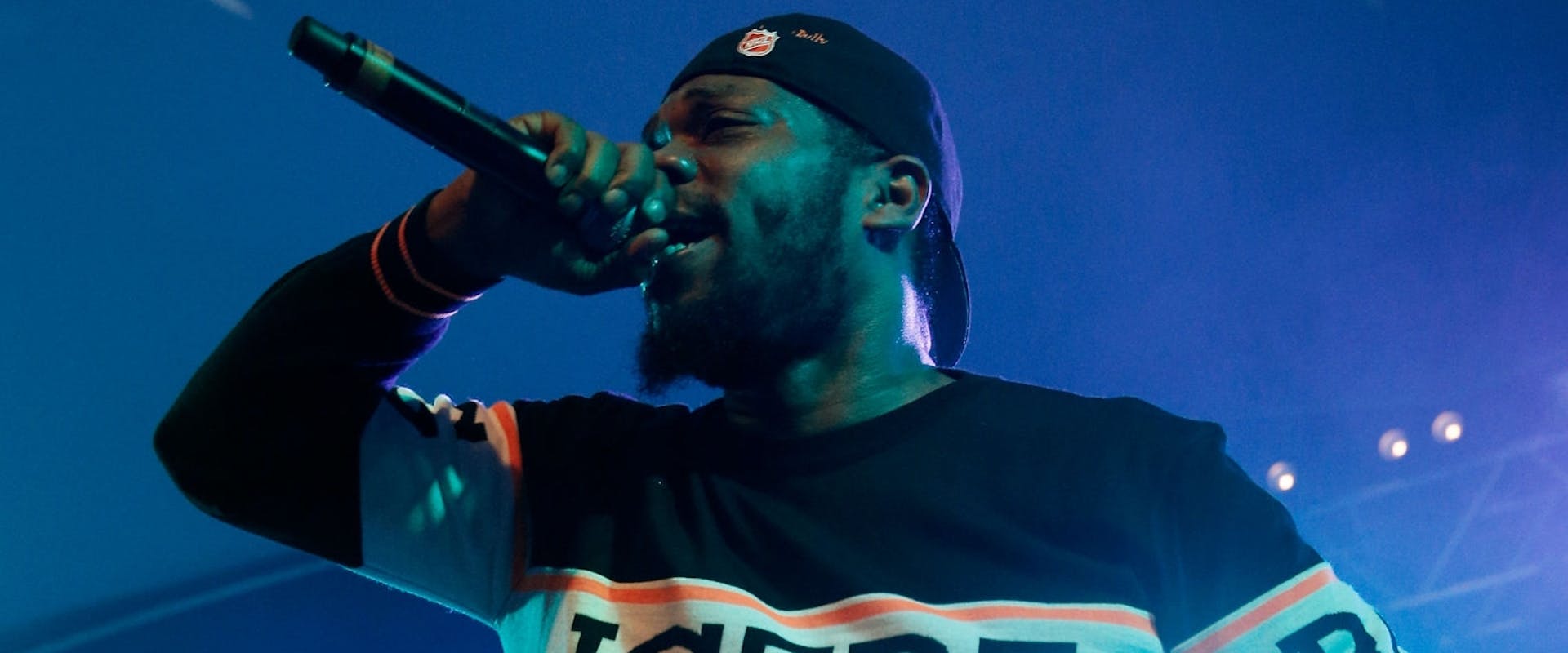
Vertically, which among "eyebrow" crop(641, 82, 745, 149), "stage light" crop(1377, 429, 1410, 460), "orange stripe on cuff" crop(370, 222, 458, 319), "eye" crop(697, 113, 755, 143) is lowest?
"orange stripe on cuff" crop(370, 222, 458, 319)

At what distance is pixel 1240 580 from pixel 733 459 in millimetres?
552

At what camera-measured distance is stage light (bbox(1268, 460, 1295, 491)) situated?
98.1 inches

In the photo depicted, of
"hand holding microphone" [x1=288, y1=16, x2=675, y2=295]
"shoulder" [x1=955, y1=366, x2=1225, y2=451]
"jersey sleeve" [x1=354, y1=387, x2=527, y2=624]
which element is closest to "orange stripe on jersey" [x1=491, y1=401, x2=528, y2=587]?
"jersey sleeve" [x1=354, y1=387, x2=527, y2=624]

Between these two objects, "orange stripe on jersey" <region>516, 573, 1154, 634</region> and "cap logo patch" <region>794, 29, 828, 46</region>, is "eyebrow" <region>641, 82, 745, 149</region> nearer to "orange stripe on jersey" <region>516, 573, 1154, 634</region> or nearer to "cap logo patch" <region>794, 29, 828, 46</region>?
"cap logo patch" <region>794, 29, 828, 46</region>

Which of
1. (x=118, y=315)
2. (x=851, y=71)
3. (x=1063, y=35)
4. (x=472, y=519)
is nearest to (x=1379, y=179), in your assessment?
(x=1063, y=35)

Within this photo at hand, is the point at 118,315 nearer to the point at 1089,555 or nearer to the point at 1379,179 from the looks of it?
the point at 1089,555

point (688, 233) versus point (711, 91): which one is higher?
point (711, 91)

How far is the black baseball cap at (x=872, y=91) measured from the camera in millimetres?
1463

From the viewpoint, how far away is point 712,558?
1.18m

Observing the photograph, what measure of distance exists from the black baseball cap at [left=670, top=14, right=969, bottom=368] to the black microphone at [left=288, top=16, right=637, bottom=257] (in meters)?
0.52

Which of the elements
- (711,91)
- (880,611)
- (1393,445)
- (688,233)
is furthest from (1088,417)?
(1393,445)

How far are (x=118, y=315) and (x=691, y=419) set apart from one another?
884mm

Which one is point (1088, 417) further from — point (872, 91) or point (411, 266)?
point (411, 266)

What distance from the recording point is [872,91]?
1522mm
